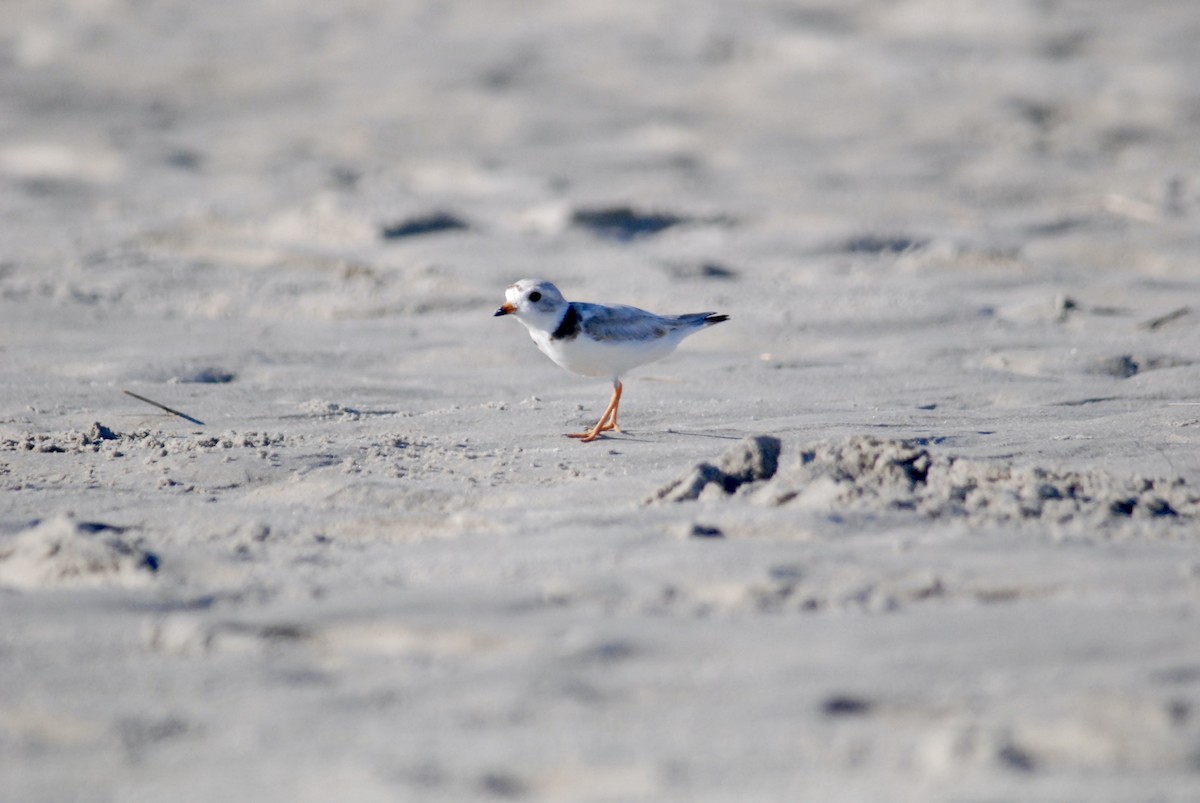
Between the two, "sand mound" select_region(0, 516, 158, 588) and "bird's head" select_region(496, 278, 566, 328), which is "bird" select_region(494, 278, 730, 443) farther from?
"sand mound" select_region(0, 516, 158, 588)

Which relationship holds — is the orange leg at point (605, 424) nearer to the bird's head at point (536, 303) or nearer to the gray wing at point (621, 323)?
the gray wing at point (621, 323)

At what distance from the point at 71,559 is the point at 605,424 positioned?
1804 mm

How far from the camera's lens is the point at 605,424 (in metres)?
4.17

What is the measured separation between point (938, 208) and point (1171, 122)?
7.40 ft

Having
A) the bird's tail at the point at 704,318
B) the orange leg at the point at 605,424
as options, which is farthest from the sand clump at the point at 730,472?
the bird's tail at the point at 704,318

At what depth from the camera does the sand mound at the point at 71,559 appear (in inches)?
109

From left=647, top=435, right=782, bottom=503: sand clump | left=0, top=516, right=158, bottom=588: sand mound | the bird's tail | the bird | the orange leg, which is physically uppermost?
the bird's tail

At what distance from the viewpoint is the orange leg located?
3982 mm

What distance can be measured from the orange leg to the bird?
0.01 metres

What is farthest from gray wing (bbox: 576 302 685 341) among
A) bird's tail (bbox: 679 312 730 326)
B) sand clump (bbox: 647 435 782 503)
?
sand clump (bbox: 647 435 782 503)

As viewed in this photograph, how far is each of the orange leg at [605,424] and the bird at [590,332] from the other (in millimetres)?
10

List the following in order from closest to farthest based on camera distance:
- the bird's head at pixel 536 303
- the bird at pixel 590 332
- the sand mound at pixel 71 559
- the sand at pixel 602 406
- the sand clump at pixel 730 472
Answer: the sand at pixel 602 406, the sand mound at pixel 71 559, the sand clump at pixel 730 472, the bird at pixel 590 332, the bird's head at pixel 536 303

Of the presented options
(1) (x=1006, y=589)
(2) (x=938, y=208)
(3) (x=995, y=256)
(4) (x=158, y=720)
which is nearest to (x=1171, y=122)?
(2) (x=938, y=208)

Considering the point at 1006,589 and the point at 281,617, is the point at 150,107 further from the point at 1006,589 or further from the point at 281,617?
the point at 1006,589
